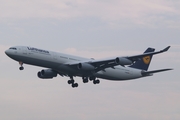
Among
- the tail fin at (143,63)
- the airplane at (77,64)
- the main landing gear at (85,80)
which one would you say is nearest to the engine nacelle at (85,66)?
the airplane at (77,64)

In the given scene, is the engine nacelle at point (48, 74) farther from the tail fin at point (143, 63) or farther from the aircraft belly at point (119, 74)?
the tail fin at point (143, 63)

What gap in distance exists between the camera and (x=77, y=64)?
253 ft

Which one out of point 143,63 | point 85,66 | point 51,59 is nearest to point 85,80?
point 85,66

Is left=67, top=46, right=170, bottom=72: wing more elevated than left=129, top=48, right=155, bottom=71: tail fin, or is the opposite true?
left=129, top=48, right=155, bottom=71: tail fin

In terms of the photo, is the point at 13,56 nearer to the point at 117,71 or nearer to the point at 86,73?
the point at 86,73

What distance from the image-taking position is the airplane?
73.7 m

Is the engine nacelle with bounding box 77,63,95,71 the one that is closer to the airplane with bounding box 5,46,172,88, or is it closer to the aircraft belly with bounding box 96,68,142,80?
the airplane with bounding box 5,46,172,88

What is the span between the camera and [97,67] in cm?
7931

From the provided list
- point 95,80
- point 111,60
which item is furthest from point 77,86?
point 111,60

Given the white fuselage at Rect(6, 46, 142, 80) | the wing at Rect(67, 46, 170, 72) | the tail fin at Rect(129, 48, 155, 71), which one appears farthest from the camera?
the tail fin at Rect(129, 48, 155, 71)

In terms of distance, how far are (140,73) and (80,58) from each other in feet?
39.6

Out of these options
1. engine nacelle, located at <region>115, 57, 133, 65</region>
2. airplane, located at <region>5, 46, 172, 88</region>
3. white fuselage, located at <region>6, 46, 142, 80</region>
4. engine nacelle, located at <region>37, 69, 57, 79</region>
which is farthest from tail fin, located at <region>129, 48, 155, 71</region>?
engine nacelle, located at <region>37, 69, 57, 79</region>

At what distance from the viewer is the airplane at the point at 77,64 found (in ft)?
242

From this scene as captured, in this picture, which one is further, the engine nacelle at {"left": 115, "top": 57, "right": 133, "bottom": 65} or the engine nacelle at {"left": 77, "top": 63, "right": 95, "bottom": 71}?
the engine nacelle at {"left": 77, "top": 63, "right": 95, "bottom": 71}
